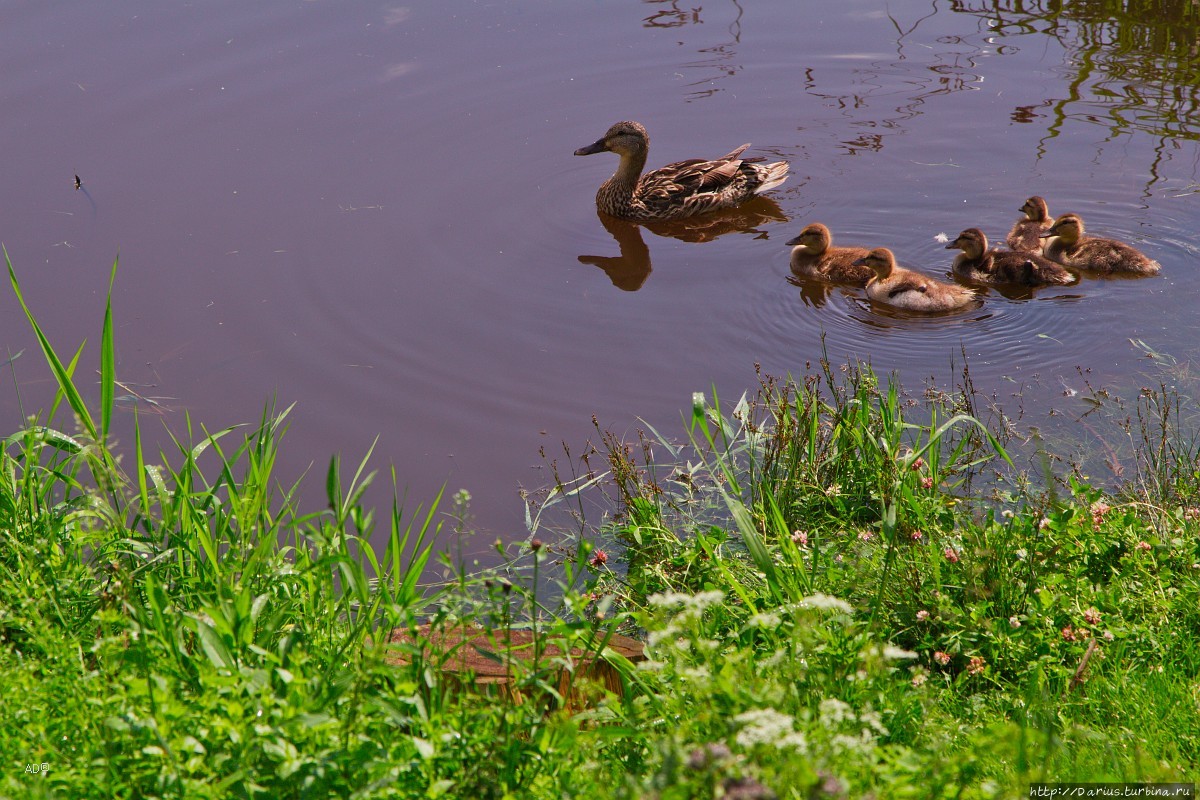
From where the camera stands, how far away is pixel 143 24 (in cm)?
1098

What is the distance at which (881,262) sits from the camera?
709 cm

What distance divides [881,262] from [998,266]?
769mm

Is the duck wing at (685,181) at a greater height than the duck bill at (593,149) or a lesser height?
lesser

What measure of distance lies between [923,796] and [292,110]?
8.71m

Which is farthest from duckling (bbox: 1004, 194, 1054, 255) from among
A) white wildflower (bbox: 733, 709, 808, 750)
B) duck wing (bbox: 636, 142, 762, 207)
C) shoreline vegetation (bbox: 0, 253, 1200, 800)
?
white wildflower (bbox: 733, 709, 808, 750)

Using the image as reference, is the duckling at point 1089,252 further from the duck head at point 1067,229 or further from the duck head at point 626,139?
the duck head at point 626,139

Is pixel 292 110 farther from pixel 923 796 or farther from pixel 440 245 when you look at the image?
pixel 923 796

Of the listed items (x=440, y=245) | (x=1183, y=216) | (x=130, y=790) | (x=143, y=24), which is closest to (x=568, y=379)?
(x=440, y=245)

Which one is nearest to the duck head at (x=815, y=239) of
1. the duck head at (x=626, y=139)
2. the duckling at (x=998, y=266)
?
the duckling at (x=998, y=266)

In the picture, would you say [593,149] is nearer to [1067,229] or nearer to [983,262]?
[983,262]

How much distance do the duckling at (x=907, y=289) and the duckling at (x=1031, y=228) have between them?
26.9 inches

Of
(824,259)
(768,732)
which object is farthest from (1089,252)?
(768,732)

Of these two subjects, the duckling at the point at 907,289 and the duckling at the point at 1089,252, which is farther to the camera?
the duckling at the point at 1089,252

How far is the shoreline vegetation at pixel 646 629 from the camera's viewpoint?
237 centimetres
